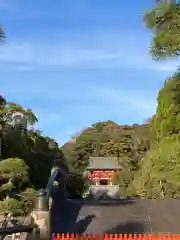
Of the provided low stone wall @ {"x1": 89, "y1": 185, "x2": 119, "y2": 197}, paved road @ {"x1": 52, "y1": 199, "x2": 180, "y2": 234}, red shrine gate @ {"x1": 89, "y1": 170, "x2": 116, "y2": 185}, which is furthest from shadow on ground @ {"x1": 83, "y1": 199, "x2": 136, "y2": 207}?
red shrine gate @ {"x1": 89, "y1": 170, "x2": 116, "y2": 185}

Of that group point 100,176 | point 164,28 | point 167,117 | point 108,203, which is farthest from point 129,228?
point 100,176

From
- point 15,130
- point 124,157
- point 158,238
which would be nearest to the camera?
point 158,238

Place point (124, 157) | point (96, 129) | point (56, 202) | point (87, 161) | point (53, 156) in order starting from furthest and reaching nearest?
point (96, 129)
point (87, 161)
point (124, 157)
point (53, 156)
point (56, 202)

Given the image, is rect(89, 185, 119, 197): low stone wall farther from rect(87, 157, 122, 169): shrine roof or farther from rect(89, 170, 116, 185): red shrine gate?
rect(89, 170, 116, 185): red shrine gate

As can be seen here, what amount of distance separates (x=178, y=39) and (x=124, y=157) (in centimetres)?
3106

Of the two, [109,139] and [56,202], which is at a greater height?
[109,139]

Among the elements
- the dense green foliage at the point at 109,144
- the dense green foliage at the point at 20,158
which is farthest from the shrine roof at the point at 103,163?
the dense green foliage at the point at 20,158

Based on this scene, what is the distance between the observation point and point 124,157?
3700 cm

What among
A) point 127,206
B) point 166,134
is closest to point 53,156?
point 166,134

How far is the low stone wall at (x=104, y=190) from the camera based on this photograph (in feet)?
99.3

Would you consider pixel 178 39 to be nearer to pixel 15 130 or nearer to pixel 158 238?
pixel 158 238

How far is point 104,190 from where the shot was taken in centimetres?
3256

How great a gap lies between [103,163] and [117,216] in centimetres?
2808

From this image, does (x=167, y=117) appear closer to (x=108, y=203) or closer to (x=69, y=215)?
(x=108, y=203)
